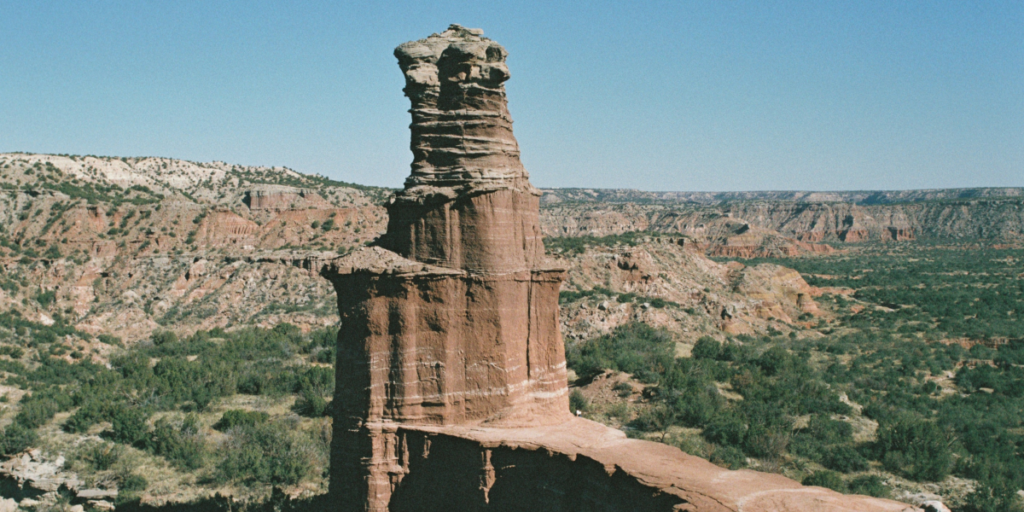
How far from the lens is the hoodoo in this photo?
42.3 ft

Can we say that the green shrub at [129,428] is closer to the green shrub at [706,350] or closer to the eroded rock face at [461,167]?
the eroded rock face at [461,167]

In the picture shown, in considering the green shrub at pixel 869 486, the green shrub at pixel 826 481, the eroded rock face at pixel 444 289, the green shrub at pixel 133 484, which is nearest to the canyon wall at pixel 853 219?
the green shrub at pixel 869 486

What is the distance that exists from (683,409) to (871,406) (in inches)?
348

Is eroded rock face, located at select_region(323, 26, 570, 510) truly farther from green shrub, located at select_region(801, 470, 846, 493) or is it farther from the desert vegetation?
the desert vegetation

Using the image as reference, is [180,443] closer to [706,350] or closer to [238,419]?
[238,419]

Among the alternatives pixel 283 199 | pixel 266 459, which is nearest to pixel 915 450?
pixel 266 459

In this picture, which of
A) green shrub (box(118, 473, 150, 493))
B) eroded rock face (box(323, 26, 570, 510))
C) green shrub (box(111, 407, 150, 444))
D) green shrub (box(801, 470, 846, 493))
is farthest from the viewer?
green shrub (box(111, 407, 150, 444))

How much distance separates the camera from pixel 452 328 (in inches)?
535

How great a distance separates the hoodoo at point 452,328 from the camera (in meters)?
12.9

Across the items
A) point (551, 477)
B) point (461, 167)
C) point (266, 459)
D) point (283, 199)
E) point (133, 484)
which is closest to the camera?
point (551, 477)

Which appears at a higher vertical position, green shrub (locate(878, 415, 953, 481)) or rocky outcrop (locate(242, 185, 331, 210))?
rocky outcrop (locate(242, 185, 331, 210))

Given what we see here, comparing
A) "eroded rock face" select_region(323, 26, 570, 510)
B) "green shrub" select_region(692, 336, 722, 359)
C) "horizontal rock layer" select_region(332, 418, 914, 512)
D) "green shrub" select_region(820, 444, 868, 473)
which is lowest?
"green shrub" select_region(820, 444, 868, 473)

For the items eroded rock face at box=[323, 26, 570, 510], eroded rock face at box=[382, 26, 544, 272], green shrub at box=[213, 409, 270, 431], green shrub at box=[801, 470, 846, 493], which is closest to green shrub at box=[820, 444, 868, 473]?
green shrub at box=[801, 470, 846, 493]

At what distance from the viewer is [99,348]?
45.0m
